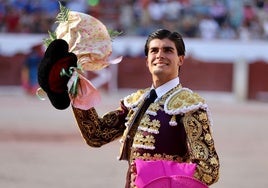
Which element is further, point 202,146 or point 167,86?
point 167,86

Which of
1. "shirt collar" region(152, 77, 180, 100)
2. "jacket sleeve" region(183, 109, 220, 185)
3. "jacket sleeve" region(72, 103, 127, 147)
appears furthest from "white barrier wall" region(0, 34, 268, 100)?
"jacket sleeve" region(183, 109, 220, 185)

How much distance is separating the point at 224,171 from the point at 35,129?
13.6 ft

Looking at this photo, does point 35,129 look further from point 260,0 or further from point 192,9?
point 260,0

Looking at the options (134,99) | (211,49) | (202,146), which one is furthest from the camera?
(211,49)

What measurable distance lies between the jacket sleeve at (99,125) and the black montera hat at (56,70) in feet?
0.25

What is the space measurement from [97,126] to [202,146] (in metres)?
0.43

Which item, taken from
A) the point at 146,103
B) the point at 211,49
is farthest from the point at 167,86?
the point at 211,49

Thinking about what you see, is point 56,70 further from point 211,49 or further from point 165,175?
point 211,49

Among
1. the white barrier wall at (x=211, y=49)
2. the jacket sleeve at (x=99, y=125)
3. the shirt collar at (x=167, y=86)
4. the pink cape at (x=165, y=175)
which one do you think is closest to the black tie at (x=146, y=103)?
the shirt collar at (x=167, y=86)

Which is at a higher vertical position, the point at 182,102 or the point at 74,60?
the point at 74,60

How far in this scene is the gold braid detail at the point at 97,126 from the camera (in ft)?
8.87

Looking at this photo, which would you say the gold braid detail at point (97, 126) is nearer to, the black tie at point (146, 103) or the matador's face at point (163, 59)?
the black tie at point (146, 103)

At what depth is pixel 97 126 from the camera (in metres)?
2.74

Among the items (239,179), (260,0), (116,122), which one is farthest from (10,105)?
(116,122)
